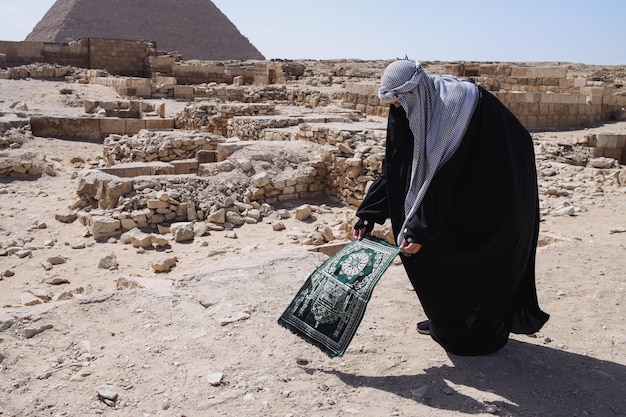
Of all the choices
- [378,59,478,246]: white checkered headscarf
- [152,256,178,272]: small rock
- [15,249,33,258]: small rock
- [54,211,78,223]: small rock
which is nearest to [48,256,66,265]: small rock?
[15,249,33,258]: small rock

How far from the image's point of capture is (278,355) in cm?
310

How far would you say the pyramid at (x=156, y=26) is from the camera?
6200 cm

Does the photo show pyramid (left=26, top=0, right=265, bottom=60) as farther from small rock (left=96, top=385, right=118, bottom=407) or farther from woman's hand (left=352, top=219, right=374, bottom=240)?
small rock (left=96, top=385, right=118, bottom=407)

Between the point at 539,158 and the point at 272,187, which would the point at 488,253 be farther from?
the point at 539,158

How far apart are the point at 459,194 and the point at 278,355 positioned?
48.6 inches

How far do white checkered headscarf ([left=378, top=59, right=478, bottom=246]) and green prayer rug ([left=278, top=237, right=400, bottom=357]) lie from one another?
0.24 meters

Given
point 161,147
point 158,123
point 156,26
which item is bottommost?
point 161,147

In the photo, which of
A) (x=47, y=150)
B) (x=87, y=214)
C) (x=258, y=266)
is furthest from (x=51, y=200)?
(x=258, y=266)

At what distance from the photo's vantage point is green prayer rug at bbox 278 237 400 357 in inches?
114

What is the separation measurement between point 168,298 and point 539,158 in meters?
7.59

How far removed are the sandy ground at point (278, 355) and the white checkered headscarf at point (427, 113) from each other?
0.77 meters

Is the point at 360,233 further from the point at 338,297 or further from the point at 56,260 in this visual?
the point at 56,260

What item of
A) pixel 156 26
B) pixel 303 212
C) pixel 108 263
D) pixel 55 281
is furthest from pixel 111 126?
pixel 156 26

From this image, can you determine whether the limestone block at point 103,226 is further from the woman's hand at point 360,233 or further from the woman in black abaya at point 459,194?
the woman in black abaya at point 459,194
